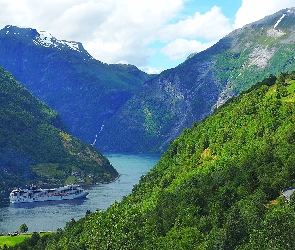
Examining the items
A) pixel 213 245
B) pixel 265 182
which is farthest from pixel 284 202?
pixel 213 245

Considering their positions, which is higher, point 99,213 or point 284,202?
point 99,213

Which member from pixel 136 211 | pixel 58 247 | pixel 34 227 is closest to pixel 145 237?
pixel 136 211

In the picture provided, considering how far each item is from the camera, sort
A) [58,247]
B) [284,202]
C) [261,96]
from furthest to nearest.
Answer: [261,96] < [58,247] < [284,202]

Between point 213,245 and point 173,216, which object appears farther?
point 173,216

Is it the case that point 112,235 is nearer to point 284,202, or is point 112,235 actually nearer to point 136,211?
point 136,211

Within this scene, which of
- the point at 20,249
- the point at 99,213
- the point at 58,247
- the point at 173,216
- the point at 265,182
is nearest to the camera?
the point at 99,213

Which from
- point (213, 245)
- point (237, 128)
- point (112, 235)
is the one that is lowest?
point (213, 245)

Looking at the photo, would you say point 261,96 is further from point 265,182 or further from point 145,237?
point 145,237
